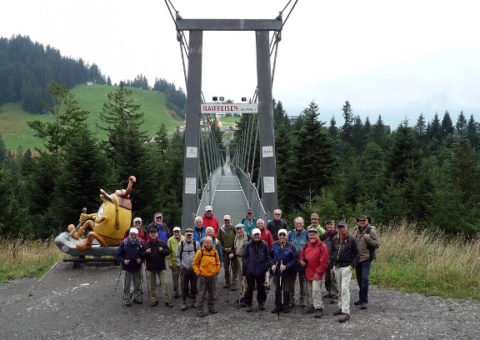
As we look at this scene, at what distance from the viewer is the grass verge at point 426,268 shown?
8.71 m

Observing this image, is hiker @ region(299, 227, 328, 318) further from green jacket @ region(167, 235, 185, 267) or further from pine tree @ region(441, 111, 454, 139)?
pine tree @ region(441, 111, 454, 139)

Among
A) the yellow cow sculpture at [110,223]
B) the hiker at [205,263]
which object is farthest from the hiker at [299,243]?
the yellow cow sculpture at [110,223]

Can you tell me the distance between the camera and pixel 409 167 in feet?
99.7

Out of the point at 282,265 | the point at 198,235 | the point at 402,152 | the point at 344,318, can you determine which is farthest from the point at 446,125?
the point at 344,318

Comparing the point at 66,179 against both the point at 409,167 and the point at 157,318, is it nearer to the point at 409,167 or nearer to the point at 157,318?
the point at 157,318

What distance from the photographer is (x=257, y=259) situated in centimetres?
777

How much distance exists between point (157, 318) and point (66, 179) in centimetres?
1641

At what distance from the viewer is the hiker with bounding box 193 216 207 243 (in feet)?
28.4

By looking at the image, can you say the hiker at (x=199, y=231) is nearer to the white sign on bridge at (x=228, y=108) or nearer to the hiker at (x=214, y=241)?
the hiker at (x=214, y=241)

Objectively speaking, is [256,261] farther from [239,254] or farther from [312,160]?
[312,160]

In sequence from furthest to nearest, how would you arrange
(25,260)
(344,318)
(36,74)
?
(36,74) → (25,260) → (344,318)

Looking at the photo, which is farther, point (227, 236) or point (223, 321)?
point (227, 236)

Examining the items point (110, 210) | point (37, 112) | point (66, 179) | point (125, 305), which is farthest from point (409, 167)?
point (37, 112)

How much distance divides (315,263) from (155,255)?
2.81 meters
